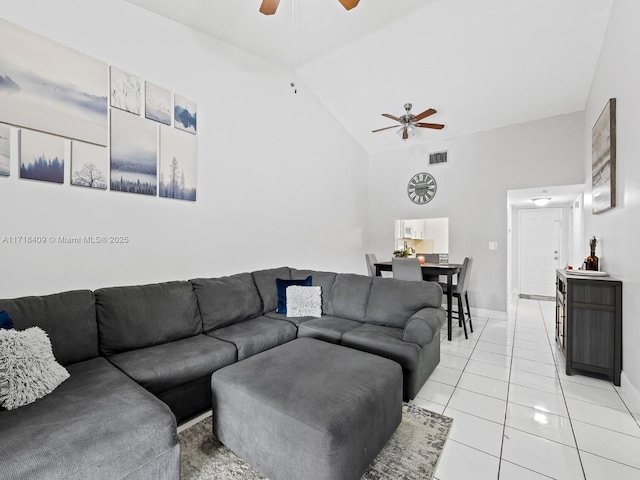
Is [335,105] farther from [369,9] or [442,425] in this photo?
[442,425]

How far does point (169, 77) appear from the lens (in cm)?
282

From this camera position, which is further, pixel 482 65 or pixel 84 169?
pixel 482 65

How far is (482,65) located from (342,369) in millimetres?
3742

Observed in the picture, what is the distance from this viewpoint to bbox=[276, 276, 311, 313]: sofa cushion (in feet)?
10.3

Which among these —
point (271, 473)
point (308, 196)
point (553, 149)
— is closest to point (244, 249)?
point (308, 196)

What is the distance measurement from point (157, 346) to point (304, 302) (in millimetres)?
1364

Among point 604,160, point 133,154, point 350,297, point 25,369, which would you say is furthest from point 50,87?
point 604,160

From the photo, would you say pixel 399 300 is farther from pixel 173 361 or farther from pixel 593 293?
pixel 173 361

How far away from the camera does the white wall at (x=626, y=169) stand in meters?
2.16

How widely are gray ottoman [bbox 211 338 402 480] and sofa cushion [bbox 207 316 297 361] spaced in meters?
0.45

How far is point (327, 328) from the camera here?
2689 millimetres

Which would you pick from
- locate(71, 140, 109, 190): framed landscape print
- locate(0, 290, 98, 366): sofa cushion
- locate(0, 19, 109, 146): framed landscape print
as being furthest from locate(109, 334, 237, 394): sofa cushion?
locate(0, 19, 109, 146): framed landscape print

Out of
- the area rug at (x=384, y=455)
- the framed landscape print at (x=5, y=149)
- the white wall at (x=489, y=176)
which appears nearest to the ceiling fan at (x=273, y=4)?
the framed landscape print at (x=5, y=149)

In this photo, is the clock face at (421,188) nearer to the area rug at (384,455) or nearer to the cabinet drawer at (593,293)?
the cabinet drawer at (593,293)
